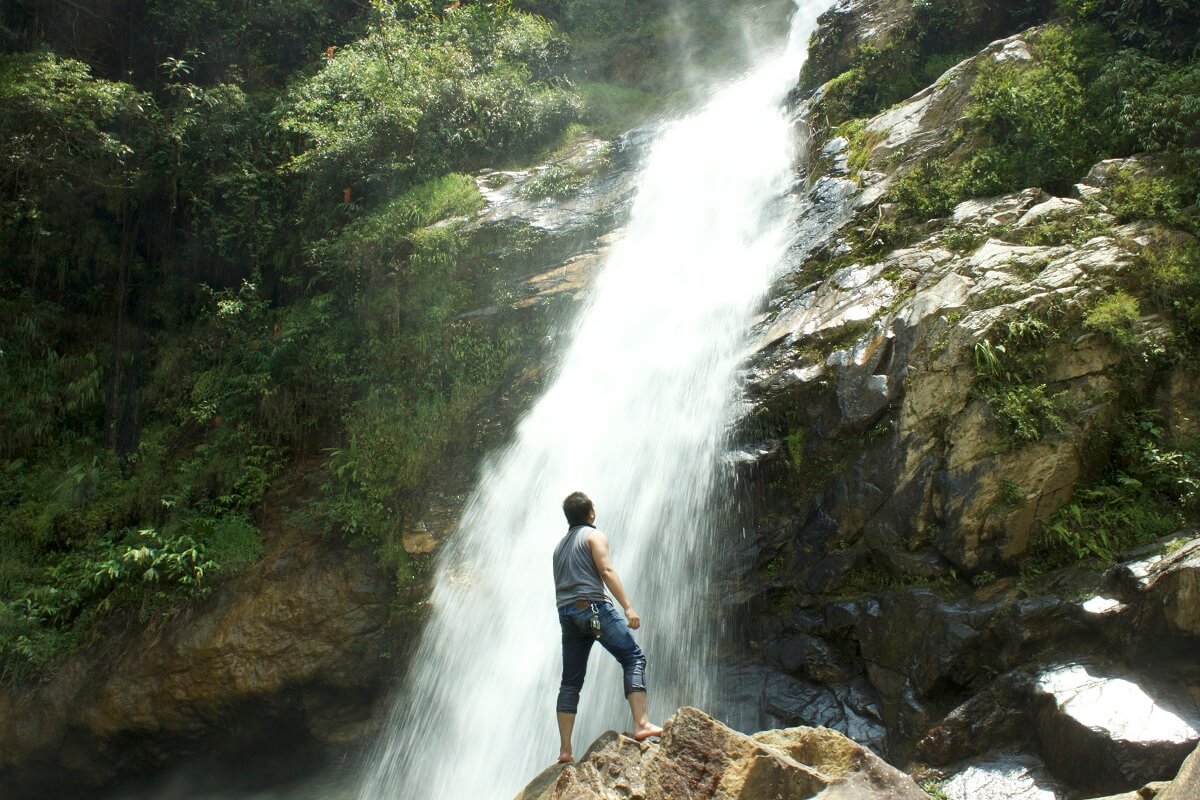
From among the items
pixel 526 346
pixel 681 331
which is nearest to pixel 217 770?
pixel 526 346

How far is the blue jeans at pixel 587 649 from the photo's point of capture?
18.4ft

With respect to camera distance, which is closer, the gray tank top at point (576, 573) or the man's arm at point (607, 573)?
the man's arm at point (607, 573)

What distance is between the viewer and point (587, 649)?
5.82m

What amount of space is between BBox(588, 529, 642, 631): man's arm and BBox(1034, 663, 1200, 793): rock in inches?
117

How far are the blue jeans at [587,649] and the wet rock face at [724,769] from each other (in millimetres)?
569

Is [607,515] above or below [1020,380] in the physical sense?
below

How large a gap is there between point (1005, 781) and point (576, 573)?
3280 millimetres

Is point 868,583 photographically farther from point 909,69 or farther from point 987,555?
point 909,69

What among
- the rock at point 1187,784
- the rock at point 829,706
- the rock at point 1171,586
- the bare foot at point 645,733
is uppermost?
the bare foot at point 645,733

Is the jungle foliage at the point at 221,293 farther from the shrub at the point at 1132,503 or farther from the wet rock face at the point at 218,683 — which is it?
the shrub at the point at 1132,503

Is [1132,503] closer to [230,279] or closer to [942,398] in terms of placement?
[942,398]

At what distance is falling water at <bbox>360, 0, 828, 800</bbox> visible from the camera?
26.5ft

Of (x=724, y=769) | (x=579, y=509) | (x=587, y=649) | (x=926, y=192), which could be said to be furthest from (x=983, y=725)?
(x=926, y=192)

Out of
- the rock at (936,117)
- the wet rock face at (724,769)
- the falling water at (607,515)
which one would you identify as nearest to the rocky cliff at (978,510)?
the falling water at (607,515)
